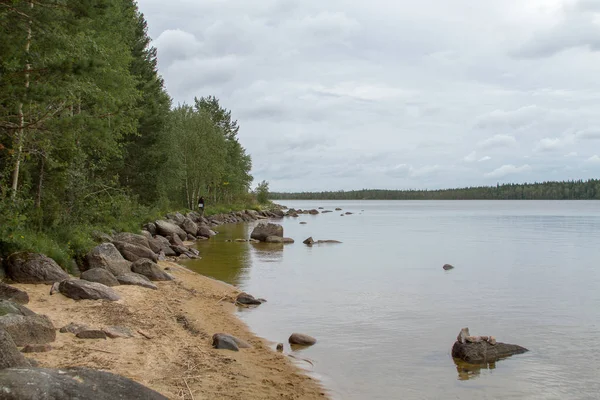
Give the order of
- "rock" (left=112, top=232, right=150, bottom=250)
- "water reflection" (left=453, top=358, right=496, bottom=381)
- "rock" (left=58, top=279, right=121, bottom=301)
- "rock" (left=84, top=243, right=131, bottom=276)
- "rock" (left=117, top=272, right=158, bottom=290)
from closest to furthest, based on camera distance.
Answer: "water reflection" (left=453, top=358, right=496, bottom=381), "rock" (left=58, top=279, right=121, bottom=301), "rock" (left=117, top=272, right=158, bottom=290), "rock" (left=84, top=243, right=131, bottom=276), "rock" (left=112, top=232, right=150, bottom=250)

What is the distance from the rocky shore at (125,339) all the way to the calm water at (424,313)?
111cm

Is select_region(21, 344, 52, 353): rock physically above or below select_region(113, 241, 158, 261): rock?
below

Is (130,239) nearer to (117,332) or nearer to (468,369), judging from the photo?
(117,332)

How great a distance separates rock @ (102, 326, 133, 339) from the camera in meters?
9.66

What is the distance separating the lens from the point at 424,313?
15.3 m

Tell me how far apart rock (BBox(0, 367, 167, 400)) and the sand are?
5.47ft

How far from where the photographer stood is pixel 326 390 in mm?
8953

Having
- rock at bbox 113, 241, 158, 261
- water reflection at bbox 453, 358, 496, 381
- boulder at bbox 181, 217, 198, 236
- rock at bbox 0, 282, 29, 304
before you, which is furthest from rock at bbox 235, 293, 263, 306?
boulder at bbox 181, 217, 198, 236

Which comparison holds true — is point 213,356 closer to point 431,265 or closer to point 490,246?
point 431,265

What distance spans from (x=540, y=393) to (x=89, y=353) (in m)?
7.32

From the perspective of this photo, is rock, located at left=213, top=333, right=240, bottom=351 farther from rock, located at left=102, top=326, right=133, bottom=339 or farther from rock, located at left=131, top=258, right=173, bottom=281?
rock, located at left=131, top=258, right=173, bottom=281

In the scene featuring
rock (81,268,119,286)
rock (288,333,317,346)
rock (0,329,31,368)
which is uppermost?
rock (0,329,31,368)

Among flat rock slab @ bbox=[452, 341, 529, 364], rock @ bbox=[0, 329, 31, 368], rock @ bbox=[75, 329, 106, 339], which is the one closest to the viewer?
rock @ bbox=[0, 329, 31, 368]

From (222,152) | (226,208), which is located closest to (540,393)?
(222,152)
